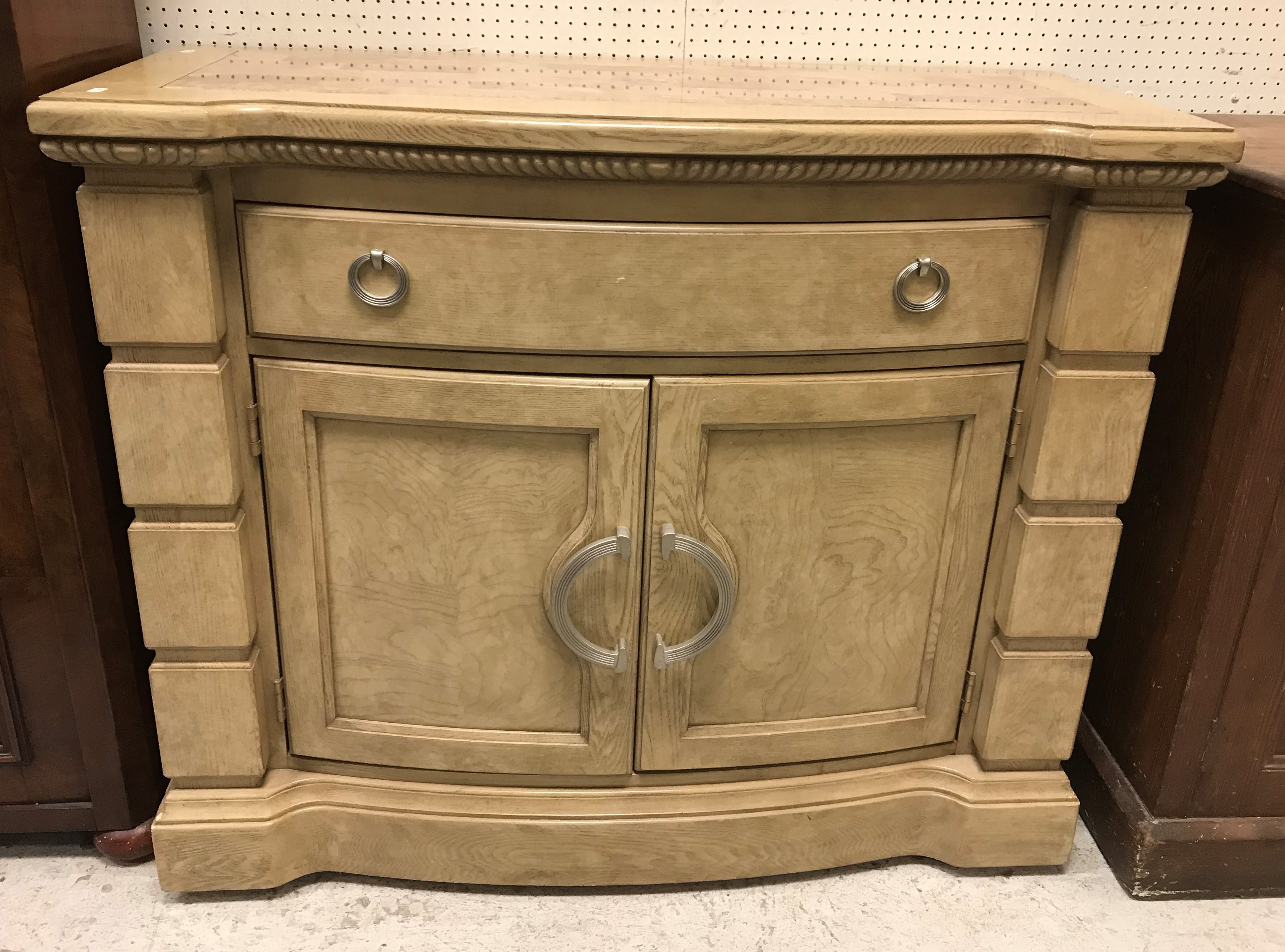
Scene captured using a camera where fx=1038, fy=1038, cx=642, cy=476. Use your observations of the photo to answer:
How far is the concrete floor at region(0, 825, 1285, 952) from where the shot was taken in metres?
1.21

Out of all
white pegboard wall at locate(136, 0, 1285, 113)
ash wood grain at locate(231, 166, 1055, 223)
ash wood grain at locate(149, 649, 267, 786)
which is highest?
white pegboard wall at locate(136, 0, 1285, 113)

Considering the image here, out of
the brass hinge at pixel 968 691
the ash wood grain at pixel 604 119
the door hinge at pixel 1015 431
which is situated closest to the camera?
the ash wood grain at pixel 604 119

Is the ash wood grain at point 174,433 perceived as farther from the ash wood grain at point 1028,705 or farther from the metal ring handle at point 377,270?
the ash wood grain at point 1028,705

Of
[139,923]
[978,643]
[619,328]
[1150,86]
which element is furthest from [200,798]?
[1150,86]

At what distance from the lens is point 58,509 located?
1120 millimetres

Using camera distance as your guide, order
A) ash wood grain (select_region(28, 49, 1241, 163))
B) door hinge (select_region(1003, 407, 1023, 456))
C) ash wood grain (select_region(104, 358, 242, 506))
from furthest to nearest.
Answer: door hinge (select_region(1003, 407, 1023, 456))
ash wood grain (select_region(104, 358, 242, 506))
ash wood grain (select_region(28, 49, 1241, 163))

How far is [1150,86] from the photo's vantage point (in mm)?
1458

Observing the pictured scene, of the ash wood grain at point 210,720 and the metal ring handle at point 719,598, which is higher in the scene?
the metal ring handle at point 719,598

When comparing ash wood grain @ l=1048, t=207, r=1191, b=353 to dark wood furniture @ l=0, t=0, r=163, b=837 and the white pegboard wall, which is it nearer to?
the white pegboard wall

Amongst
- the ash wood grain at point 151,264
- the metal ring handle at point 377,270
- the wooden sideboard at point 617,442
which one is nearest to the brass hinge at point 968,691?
the wooden sideboard at point 617,442

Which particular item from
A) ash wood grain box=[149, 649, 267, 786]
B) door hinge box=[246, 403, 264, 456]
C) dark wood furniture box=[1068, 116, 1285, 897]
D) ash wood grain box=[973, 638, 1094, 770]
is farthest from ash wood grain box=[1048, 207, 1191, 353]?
ash wood grain box=[149, 649, 267, 786]

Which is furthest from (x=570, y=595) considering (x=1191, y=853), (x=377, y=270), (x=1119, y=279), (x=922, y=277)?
(x=1191, y=853)

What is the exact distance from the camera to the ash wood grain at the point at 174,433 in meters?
1.03

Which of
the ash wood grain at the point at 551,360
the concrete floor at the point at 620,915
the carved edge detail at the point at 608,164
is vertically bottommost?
the concrete floor at the point at 620,915
